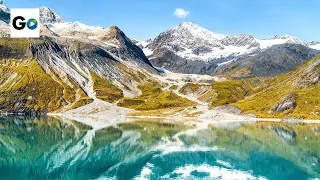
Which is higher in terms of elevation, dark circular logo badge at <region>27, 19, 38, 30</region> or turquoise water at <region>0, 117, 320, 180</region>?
dark circular logo badge at <region>27, 19, 38, 30</region>

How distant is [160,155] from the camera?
98188 millimetres

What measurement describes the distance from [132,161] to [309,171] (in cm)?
4523

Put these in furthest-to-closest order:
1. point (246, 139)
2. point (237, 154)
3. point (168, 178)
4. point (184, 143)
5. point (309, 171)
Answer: point (246, 139)
point (184, 143)
point (237, 154)
point (309, 171)
point (168, 178)

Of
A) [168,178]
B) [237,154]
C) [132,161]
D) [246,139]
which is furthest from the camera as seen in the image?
[246,139]

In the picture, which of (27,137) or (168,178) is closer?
(168,178)

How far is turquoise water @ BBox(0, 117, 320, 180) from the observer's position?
2918 inches

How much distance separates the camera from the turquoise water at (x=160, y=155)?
74.1 metres

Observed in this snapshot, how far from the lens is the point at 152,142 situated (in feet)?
411

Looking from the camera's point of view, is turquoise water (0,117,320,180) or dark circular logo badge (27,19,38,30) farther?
dark circular logo badge (27,19,38,30)

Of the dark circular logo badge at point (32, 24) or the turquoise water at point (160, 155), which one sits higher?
the dark circular logo badge at point (32, 24)

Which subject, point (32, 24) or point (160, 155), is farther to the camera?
point (32, 24)

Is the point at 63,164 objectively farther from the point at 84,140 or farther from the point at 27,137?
the point at 27,137

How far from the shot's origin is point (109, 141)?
417 feet

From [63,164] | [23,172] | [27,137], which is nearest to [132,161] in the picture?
[63,164]
